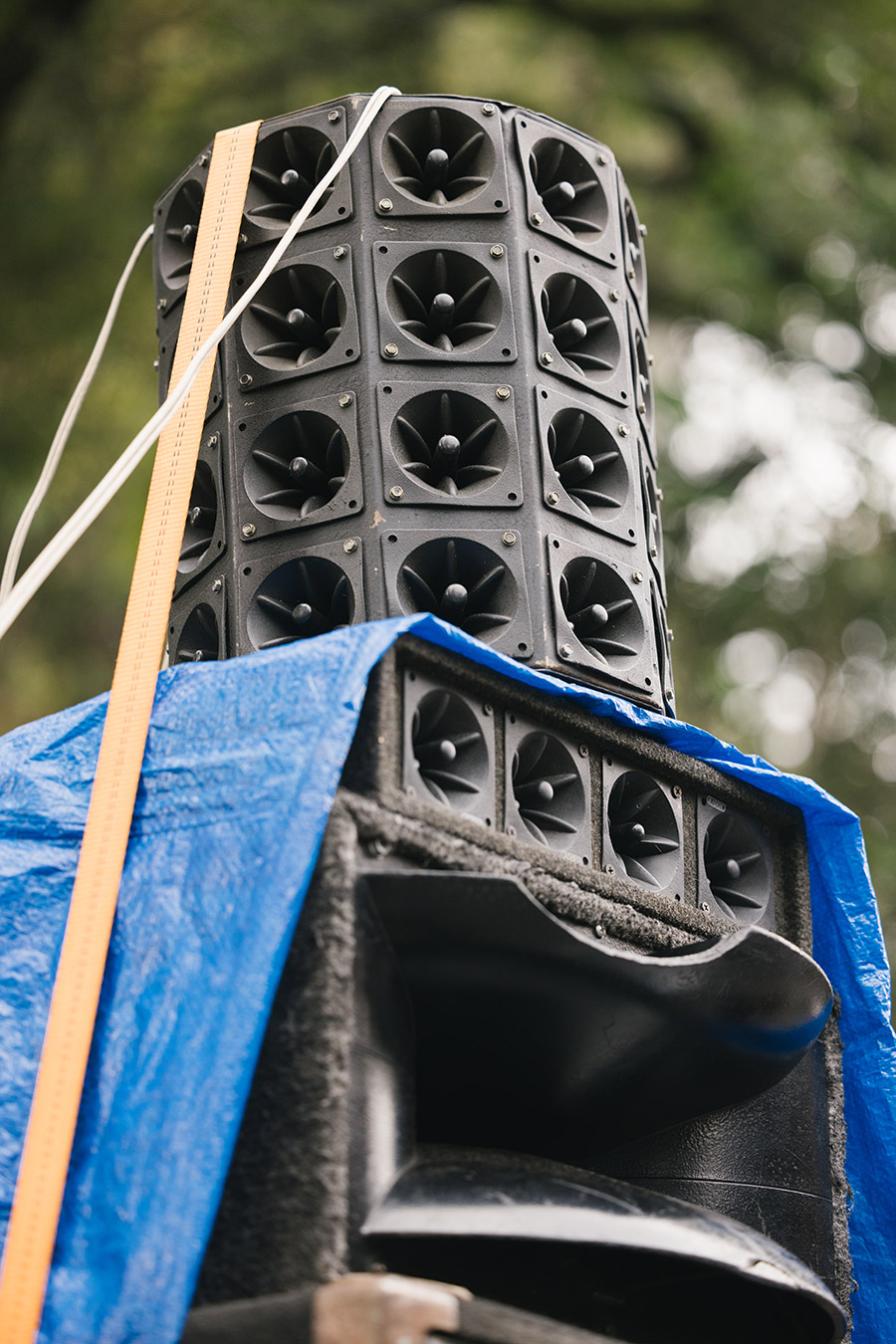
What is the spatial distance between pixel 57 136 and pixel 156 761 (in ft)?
16.8

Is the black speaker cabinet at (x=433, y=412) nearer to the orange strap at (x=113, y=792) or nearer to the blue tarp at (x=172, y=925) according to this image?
the orange strap at (x=113, y=792)

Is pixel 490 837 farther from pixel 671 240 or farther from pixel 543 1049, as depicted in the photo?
pixel 671 240

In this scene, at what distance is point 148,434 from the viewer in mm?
2193

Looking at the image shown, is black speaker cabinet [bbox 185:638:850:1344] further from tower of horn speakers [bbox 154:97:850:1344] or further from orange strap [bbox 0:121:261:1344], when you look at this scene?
orange strap [bbox 0:121:261:1344]

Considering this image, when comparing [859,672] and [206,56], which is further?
[859,672]

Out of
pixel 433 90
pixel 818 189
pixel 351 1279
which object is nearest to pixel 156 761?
pixel 351 1279

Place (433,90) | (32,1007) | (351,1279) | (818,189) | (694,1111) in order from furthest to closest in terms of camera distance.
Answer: (818,189) < (433,90) < (694,1111) < (32,1007) < (351,1279)

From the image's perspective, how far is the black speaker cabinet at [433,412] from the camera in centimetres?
233

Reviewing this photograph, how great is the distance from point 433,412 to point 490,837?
0.73m

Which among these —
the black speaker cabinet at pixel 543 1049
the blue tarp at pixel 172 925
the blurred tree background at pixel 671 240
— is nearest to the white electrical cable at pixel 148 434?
the blue tarp at pixel 172 925

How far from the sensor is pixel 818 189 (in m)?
7.12

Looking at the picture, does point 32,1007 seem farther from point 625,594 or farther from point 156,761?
point 625,594

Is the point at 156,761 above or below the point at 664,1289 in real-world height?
above

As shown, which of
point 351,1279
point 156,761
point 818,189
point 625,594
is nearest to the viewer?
point 351,1279
